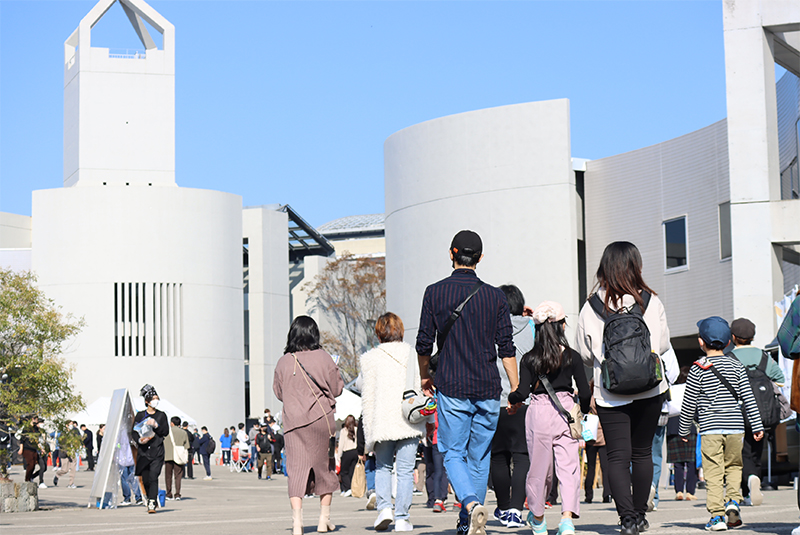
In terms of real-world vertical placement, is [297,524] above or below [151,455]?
above

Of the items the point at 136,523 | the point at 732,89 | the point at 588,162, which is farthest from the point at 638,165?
the point at 136,523

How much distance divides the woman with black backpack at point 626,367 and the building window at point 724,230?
82.9ft

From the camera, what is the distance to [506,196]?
35.4 meters

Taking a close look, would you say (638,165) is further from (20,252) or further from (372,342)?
(20,252)

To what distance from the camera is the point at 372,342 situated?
6375 centimetres

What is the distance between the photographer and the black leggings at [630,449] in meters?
6.47

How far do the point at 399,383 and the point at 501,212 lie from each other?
27144 millimetres

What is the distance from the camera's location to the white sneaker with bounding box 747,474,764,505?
9500 millimetres

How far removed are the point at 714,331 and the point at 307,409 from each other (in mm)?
3239

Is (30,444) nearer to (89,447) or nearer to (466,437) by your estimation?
(466,437)

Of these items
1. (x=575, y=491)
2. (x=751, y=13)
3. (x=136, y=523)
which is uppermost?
(x=751, y=13)

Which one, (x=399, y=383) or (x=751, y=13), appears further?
(x=751, y=13)

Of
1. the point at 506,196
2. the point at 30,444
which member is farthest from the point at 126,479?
the point at 506,196

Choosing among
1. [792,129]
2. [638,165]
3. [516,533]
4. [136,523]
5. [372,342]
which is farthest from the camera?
[372,342]
